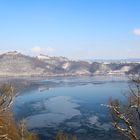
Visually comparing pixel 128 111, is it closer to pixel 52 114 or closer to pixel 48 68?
pixel 52 114

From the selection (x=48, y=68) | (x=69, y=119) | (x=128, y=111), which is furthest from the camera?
(x=48, y=68)

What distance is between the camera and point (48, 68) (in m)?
125

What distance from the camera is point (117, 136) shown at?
22.5m

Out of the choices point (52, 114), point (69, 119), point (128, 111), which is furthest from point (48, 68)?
point (128, 111)

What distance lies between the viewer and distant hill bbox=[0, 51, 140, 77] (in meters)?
116

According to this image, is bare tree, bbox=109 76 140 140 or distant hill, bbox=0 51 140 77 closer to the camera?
bare tree, bbox=109 76 140 140

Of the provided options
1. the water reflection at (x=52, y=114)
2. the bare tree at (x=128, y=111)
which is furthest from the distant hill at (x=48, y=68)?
the bare tree at (x=128, y=111)

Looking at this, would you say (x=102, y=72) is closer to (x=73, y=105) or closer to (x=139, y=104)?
(x=73, y=105)

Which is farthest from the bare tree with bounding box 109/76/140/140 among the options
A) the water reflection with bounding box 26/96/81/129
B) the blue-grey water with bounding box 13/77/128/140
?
the water reflection with bounding box 26/96/81/129

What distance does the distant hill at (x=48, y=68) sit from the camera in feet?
382

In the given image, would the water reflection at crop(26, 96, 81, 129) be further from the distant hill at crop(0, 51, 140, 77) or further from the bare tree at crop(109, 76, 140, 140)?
the distant hill at crop(0, 51, 140, 77)

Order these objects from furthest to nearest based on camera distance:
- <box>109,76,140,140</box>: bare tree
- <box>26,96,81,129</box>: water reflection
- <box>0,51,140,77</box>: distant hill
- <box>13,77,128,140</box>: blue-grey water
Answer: <box>0,51,140,77</box>: distant hill, <box>26,96,81,129</box>: water reflection, <box>13,77,128,140</box>: blue-grey water, <box>109,76,140,140</box>: bare tree

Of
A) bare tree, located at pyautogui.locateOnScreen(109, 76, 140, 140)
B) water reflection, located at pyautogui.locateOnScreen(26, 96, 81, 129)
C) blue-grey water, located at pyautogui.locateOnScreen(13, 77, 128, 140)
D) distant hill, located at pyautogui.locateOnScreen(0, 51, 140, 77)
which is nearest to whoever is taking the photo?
bare tree, located at pyautogui.locateOnScreen(109, 76, 140, 140)

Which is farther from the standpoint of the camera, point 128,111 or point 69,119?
point 69,119
